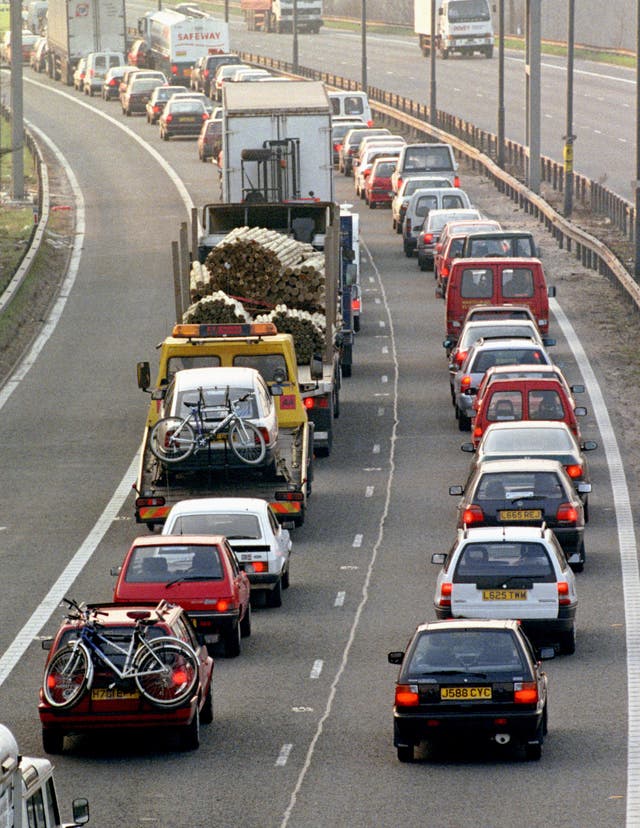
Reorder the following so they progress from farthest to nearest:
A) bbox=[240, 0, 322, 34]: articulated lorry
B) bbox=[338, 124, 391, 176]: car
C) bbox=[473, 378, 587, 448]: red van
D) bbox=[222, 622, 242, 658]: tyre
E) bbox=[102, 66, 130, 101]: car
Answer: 1. bbox=[240, 0, 322, 34]: articulated lorry
2. bbox=[102, 66, 130, 101]: car
3. bbox=[338, 124, 391, 176]: car
4. bbox=[473, 378, 587, 448]: red van
5. bbox=[222, 622, 242, 658]: tyre

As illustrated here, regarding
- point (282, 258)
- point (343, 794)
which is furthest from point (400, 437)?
point (343, 794)

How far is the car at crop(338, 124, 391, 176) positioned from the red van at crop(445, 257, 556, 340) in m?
33.1

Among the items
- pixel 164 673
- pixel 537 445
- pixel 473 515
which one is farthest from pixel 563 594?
pixel 537 445

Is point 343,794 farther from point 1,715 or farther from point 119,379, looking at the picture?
point 119,379

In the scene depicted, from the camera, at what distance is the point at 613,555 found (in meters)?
26.6

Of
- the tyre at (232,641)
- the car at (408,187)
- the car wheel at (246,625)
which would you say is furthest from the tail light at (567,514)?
the car at (408,187)

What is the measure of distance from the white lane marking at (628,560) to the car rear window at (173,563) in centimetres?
418

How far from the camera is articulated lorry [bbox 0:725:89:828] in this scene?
35.8 feet

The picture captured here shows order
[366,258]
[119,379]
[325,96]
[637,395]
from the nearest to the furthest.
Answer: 1. [637,395]
2. [119,379]
3. [325,96]
4. [366,258]

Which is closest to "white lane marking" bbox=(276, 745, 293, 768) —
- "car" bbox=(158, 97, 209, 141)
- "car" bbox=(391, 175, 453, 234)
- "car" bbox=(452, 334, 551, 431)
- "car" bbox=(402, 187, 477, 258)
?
"car" bbox=(452, 334, 551, 431)

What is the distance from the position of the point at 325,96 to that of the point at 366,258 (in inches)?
464

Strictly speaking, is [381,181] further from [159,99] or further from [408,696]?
[408,696]

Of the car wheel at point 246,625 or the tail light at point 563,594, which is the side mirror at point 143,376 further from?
the tail light at point 563,594

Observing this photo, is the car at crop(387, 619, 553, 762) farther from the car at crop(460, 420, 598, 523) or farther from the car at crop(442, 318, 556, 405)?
the car at crop(442, 318, 556, 405)
